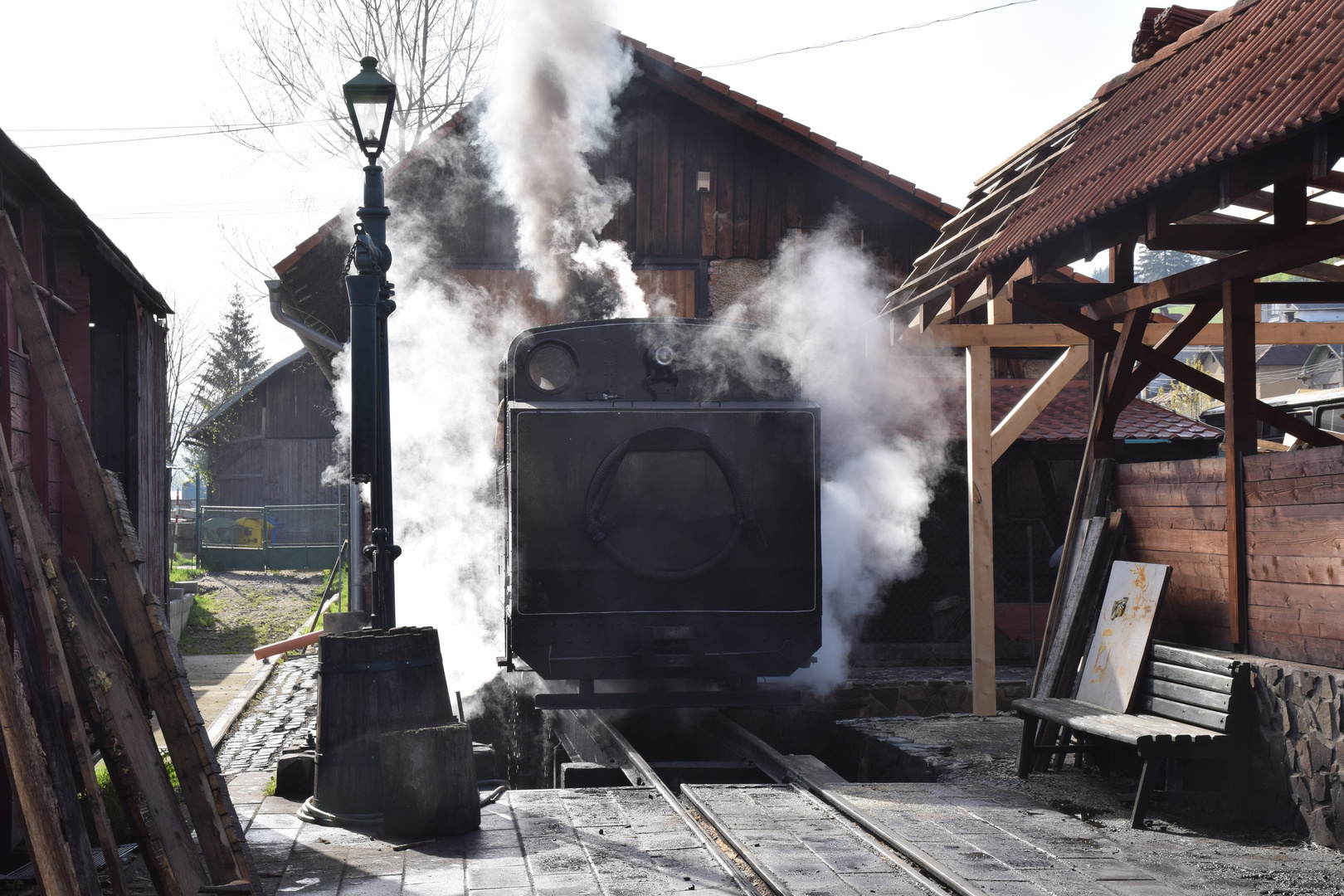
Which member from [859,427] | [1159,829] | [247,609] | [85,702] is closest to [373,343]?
[85,702]

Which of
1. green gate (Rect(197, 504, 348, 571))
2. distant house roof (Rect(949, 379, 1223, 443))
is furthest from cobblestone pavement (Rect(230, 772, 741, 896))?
green gate (Rect(197, 504, 348, 571))

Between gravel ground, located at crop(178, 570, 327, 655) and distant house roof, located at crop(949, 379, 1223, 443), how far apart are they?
33.1 ft

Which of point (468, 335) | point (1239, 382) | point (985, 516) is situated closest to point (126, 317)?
point (468, 335)

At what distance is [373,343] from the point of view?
7.14 meters

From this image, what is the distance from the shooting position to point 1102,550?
784cm

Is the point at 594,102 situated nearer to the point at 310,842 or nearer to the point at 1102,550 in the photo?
the point at 1102,550

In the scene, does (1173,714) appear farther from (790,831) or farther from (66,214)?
(66,214)

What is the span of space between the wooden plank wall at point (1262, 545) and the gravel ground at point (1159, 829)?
947 mm

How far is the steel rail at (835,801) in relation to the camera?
505cm

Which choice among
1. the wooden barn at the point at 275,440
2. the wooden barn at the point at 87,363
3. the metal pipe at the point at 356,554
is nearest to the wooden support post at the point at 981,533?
the wooden barn at the point at 87,363

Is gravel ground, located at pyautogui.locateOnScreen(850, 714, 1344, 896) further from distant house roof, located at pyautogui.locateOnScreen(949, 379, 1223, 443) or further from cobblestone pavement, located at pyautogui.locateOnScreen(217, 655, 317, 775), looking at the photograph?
distant house roof, located at pyautogui.locateOnScreen(949, 379, 1223, 443)

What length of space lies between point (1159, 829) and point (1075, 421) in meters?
7.89

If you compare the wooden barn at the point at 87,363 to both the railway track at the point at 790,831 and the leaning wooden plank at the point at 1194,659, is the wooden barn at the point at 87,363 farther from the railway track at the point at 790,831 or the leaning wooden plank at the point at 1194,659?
the leaning wooden plank at the point at 1194,659

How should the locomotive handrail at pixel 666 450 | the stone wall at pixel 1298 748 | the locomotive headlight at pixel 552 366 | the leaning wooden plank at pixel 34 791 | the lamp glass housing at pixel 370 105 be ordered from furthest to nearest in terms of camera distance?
the locomotive headlight at pixel 552 366
the locomotive handrail at pixel 666 450
the lamp glass housing at pixel 370 105
the stone wall at pixel 1298 748
the leaning wooden plank at pixel 34 791
